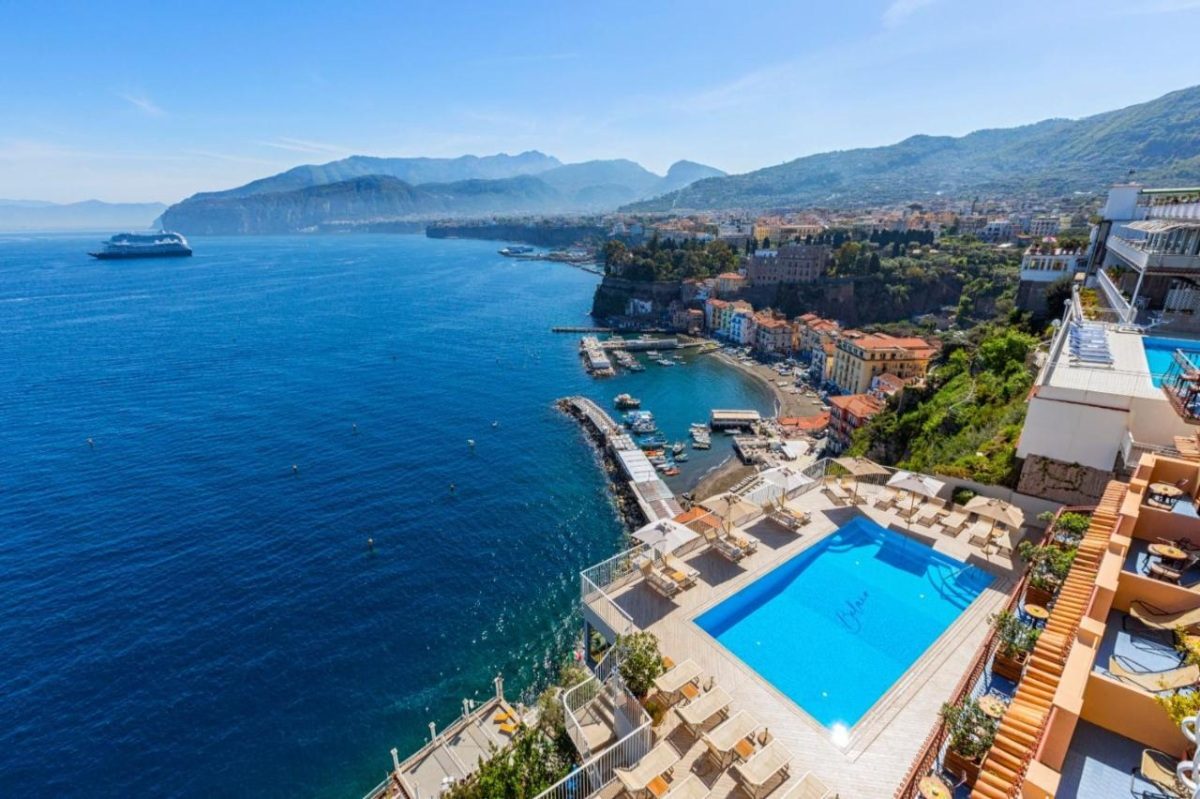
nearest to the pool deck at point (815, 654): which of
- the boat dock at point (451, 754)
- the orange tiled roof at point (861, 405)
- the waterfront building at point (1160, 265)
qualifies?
the boat dock at point (451, 754)

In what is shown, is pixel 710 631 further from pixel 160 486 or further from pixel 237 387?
pixel 237 387

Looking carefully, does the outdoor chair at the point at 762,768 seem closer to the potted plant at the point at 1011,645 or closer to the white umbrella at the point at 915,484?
the potted plant at the point at 1011,645

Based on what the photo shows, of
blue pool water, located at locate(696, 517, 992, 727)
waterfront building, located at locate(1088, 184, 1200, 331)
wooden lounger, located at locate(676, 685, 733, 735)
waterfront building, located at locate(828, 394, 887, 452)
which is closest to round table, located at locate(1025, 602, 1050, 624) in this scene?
blue pool water, located at locate(696, 517, 992, 727)

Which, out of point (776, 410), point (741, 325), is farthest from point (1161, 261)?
point (741, 325)

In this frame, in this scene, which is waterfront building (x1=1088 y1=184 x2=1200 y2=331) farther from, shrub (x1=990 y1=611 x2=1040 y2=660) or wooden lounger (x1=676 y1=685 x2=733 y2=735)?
wooden lounger (x1=676 y1=685 x2=733 y2=735)

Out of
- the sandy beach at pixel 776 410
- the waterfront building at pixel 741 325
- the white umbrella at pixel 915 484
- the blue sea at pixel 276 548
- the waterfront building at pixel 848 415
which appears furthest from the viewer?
the waterfront building at pixel 741 325

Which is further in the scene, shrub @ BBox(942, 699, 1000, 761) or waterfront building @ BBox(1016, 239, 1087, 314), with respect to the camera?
waterfront building @ BBox(1016, 239, 1087, 314)
